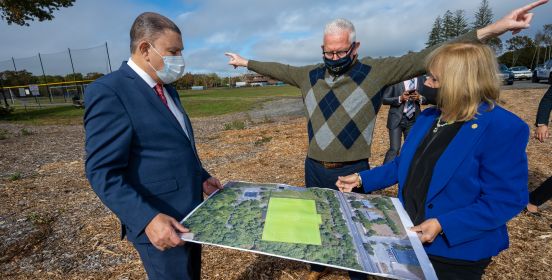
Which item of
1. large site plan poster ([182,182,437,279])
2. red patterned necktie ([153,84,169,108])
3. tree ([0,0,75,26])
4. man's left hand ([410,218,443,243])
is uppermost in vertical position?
tree ([0,0,75,26])

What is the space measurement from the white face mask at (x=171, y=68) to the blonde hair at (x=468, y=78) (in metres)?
1.51

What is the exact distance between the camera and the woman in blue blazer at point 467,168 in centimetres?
152

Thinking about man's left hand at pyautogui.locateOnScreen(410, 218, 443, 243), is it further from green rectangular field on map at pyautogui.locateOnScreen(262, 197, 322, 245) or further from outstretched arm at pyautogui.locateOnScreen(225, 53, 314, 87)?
outstretched arm at pyautogui.locateOnScreen(225, 53, 314, 87)

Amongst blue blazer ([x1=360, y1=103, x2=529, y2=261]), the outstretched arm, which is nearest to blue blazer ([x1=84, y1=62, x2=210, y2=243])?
blue blazer ([x1=360, y1=103, x2=529, y2=261])

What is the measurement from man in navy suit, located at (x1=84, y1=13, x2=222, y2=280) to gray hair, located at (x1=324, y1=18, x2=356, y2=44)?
1.30m

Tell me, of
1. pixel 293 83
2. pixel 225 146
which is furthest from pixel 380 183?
pixel 225 146

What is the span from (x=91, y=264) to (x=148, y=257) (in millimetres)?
2402

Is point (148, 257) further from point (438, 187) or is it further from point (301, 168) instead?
point (301, 168)

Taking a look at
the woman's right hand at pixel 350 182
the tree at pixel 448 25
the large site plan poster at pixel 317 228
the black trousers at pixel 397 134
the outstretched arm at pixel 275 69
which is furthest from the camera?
the tree at pixel 448 25

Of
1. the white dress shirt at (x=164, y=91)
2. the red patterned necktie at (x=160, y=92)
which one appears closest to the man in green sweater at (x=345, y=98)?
the white dress shirt at (x=164, y=91)

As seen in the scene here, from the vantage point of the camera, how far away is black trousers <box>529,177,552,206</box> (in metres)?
4.09

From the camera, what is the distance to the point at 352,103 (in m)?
Answer: 2.75

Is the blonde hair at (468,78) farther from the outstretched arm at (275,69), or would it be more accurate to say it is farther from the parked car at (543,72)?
the parked car at (543,72)

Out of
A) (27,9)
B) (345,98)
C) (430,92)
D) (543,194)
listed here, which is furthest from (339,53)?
(27,9)
